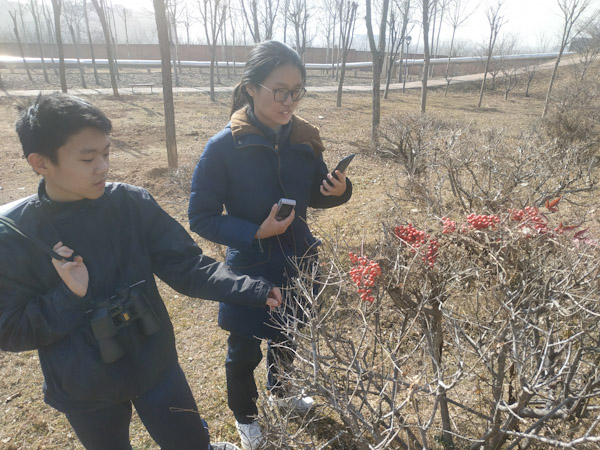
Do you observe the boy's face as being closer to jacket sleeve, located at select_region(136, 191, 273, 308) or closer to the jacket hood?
jacket sleeve, located at select_region(136, 191, 273, 308)

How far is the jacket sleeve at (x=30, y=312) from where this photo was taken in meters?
1.29

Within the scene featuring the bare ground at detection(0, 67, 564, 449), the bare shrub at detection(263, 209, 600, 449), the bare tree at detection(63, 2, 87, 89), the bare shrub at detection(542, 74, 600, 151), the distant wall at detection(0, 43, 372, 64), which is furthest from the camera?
the distant wall at detection(0, 43, 372, 64)

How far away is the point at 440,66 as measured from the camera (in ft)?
122

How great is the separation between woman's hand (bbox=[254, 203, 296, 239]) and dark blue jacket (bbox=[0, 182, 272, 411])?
0.23 metres

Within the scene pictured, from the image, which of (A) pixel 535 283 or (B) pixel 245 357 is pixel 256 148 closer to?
(B) pixel 245 357

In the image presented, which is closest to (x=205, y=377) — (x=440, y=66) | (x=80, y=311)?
(x=80, y=311)

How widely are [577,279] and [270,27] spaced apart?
2306 cm

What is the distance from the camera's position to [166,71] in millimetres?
7105

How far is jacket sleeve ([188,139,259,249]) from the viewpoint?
1804 mm

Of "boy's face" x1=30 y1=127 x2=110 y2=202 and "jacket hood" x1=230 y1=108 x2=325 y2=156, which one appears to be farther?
"jacket hood" x1=230 y1=108 x2=325 y2=156

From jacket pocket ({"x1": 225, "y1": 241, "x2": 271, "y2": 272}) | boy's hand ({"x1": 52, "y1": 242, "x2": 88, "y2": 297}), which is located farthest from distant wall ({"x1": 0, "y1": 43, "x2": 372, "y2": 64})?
boy's hand ({"x1": 52, "y1": 242, "x2": 88, "y2": 297})

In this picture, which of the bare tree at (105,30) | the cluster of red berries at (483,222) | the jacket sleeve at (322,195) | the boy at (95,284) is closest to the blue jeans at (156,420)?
the boy at (95,284)

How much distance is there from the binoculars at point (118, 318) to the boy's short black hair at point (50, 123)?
21.5 inches

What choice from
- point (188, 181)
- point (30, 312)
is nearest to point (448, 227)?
point (30, 312)
